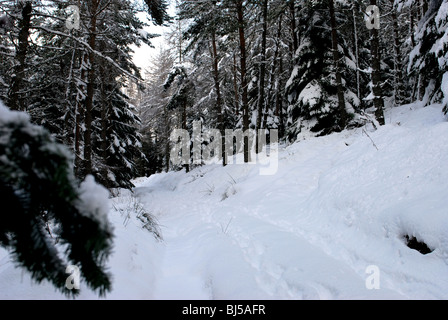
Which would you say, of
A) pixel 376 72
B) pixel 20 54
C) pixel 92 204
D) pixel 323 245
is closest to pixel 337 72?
pixel 376 72

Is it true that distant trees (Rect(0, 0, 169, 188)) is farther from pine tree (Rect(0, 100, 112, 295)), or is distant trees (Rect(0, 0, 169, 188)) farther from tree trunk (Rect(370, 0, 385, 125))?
tree trunk (Rect(370, 0, 385, 125))

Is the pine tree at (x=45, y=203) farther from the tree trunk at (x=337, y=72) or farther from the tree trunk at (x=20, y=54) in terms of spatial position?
the tree trunk at (x=337, y=72)

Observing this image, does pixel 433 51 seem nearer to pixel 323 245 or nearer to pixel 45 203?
pixel 323 245

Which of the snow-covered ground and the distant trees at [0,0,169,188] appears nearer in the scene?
the snow-covered ground

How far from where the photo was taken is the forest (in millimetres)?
971

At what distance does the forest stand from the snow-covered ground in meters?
0.75

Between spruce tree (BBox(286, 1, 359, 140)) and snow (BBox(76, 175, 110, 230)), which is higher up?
spruce tree (BBox(286, 1, 359, 140))

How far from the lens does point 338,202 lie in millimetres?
4816

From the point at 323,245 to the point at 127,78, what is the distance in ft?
49.1

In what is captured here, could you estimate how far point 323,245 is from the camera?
393 cm

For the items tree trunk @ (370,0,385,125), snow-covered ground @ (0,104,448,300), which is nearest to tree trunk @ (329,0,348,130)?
tree trunk @ (370,0,385,125)

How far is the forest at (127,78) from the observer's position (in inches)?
38.2
